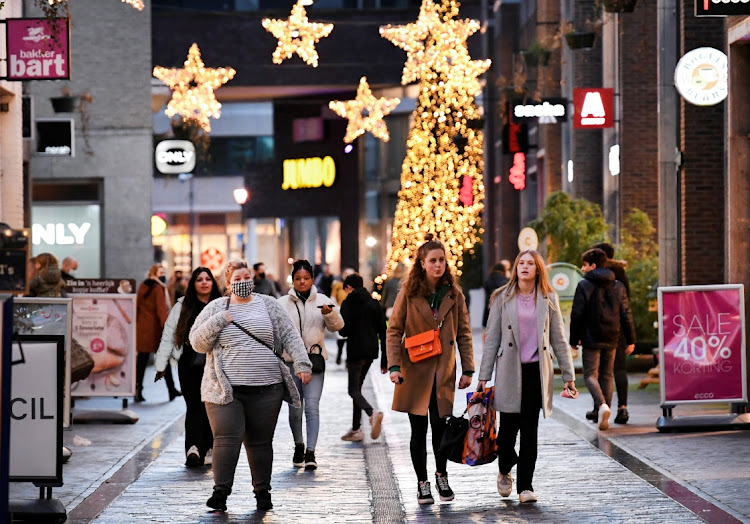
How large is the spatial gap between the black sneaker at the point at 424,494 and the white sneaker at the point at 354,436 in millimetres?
4419

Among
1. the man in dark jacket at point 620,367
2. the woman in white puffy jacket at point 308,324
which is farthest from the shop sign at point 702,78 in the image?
the woman in white puffy jacket at point 308,324

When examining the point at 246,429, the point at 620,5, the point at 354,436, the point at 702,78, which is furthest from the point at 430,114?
the point at 246,429

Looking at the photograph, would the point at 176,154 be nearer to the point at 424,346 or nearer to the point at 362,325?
the point at 362,325

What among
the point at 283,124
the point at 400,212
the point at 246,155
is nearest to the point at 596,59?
the point at 400,212

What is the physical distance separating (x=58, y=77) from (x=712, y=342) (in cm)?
796

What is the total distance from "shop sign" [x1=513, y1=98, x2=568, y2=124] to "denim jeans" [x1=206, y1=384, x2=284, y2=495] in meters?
20.0

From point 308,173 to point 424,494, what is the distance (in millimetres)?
38193

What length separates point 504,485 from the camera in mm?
10562

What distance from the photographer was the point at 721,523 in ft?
30.0

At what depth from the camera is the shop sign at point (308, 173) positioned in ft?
158

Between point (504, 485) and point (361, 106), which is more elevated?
point (361, 106)

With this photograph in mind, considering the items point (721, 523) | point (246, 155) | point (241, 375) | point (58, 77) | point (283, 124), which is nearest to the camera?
point (721, 523)

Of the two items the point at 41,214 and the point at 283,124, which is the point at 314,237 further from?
the point at 41,214

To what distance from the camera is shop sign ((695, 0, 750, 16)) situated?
13.1 m
